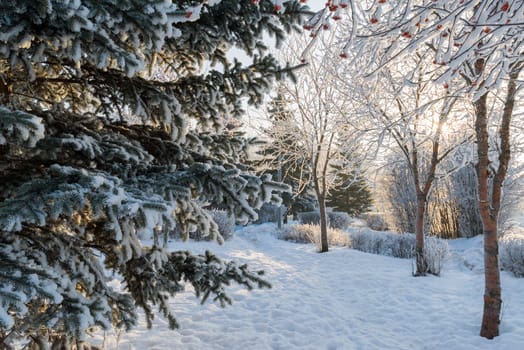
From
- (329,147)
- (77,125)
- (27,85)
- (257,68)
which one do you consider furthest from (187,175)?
(329,147)

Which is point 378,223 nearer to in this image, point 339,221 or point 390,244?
point 339,221

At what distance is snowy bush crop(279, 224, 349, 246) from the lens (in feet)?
42.0

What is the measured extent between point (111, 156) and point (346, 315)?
4.33m

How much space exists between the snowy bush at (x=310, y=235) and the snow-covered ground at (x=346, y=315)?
4176 millimetres

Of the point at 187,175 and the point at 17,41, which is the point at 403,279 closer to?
the point at 187,175

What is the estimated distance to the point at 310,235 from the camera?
1349 centimetres

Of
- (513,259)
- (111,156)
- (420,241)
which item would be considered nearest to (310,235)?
(420,241)

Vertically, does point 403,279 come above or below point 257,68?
below

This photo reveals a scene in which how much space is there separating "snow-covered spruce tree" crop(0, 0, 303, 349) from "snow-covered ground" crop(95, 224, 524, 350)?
174cm

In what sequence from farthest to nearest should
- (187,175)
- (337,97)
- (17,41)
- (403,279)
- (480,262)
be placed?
(337,97) < (480,262) < (403,279) < (187,175) < (17,41)

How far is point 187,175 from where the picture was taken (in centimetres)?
237

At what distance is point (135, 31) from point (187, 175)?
1.04 m

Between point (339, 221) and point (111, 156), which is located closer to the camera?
point (111, 156)

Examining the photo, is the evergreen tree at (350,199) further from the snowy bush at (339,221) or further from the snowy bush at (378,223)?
the snowy bush at (339,221)
